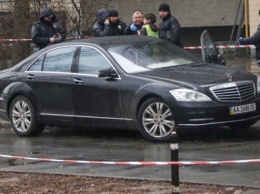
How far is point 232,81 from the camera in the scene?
38.7 ft

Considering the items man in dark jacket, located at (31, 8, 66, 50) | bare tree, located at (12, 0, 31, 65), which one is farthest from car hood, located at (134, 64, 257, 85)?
bare tree, located at (12, 0, 31, 65)

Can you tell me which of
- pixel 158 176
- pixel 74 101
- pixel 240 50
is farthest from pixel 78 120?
pixel 240 50

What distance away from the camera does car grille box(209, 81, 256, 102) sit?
37.9 ft

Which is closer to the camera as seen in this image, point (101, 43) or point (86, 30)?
point (101, 43)

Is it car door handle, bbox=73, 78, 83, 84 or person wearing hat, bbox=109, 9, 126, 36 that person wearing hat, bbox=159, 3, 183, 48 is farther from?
car door handle, bbox=73, 78, 83, 84

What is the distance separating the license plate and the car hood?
407 millimetres

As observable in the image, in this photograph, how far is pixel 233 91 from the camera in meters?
11.7

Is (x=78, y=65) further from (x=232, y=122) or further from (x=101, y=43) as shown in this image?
(x=232, y=122)

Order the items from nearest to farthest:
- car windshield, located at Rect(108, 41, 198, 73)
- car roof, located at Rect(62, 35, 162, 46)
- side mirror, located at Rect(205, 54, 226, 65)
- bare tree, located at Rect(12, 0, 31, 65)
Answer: car windshield, located at Rect(108, 41, 198, 73), car roof, located at Rect(62, 35, 162, 46), side mirror, located at Rect(205, 54, 226, 65), bare tree, located at Rect(12, 0, 31, 65)

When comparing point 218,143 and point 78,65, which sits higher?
point 78,65

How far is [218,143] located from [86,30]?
812 cm

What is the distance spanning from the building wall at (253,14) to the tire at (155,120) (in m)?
15.4

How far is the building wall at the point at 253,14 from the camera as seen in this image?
26.6 metres

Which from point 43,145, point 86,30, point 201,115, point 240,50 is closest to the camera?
point 201,115
